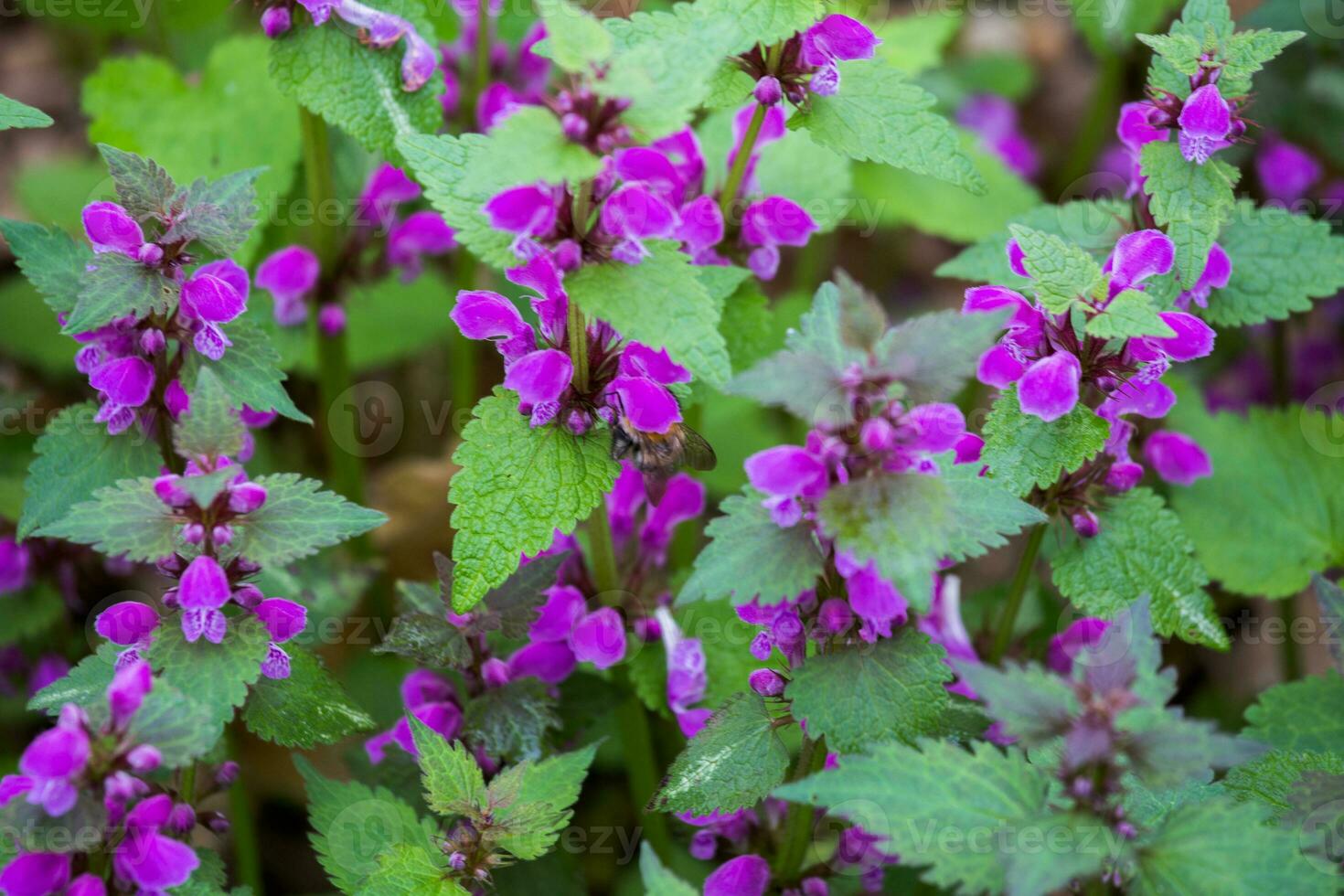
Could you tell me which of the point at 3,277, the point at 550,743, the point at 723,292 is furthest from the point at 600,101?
the point at 3,277

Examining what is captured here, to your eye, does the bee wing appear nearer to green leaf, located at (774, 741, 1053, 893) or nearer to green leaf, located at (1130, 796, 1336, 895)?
green leaf, located at (774, 741, 1053, 893)

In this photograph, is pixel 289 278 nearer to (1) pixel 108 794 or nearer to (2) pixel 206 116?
(2) pixel 206 116

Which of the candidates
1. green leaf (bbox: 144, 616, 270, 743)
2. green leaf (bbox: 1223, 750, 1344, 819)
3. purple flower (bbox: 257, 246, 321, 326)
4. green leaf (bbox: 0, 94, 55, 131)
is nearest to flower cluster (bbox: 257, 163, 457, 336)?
purple flower (bbox: 257, 246, 321, 326)

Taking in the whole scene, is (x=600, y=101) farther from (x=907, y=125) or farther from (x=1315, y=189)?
(x=1315, y=189)

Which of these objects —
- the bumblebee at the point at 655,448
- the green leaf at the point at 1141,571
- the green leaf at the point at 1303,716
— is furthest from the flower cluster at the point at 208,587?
the green leaf at the point at 1303,716

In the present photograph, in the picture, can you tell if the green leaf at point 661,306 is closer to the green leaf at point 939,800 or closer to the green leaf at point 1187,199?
the green leaf at point 939,800

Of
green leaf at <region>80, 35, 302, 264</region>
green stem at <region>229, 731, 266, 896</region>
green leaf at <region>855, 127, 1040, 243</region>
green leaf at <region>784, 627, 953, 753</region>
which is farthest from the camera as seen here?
green leaf at <region>855, 127, 1040, 243</region>

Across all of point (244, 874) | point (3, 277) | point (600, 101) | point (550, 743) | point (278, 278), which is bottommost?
point (244, 874)
